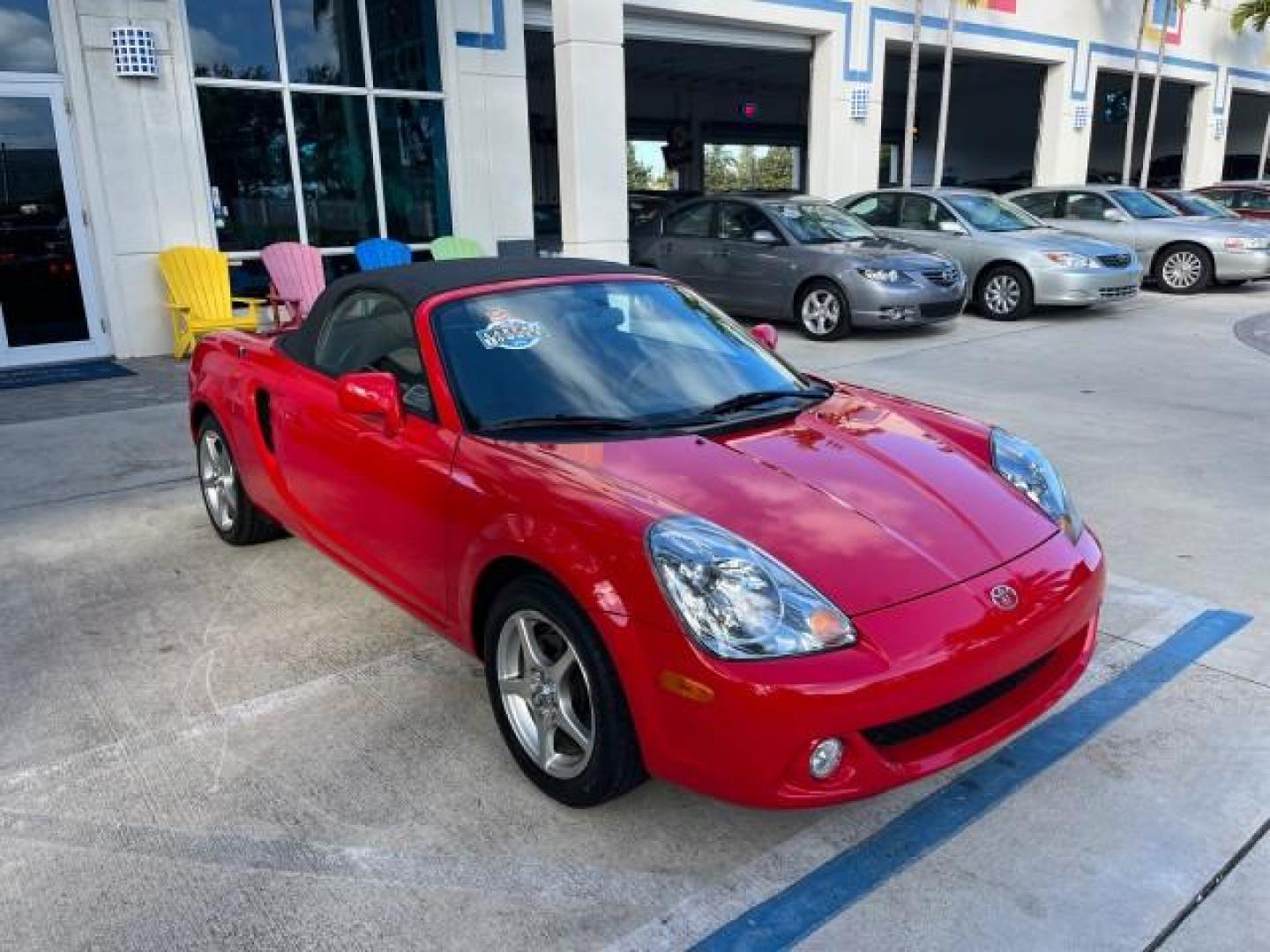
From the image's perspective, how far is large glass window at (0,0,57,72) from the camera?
8773mm

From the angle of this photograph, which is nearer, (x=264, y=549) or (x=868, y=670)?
(x=868, y=670)

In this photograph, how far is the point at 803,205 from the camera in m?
11.4

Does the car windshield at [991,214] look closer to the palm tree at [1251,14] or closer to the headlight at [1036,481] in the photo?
the headlight at [1036,481]

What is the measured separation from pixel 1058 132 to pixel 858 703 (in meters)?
20.9

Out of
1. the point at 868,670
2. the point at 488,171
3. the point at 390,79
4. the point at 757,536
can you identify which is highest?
the point at 390,79

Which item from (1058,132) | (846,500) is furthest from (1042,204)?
(846,500)

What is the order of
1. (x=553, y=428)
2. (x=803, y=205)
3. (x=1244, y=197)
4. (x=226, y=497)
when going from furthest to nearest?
(x=1244, y=197), (x=803, y=205), (x=226, y=497), (x=553, y=428)

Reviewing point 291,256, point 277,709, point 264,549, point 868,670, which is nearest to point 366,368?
point 277,709

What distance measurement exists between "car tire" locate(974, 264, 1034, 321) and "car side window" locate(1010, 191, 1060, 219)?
9.90 ft

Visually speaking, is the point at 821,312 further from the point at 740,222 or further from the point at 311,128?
the point at 311,128

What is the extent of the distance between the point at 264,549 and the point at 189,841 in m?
2.24

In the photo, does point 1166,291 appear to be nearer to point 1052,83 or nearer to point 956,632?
point 1052,83

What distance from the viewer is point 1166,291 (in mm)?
14156

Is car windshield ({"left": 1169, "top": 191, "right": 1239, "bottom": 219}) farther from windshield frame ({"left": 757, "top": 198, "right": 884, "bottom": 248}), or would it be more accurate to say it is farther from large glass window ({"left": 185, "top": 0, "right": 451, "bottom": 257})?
large glass window ({"left": 185, "top": 0, "right": 451, "bottom": 257})
